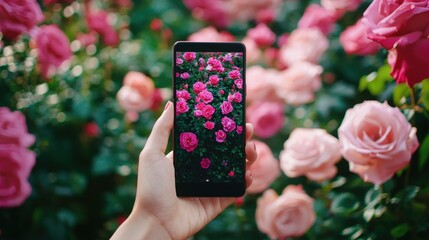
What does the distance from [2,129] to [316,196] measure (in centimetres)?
115

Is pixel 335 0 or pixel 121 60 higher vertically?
pixel 335 0

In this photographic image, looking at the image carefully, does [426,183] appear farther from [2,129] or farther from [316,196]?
[2,129]

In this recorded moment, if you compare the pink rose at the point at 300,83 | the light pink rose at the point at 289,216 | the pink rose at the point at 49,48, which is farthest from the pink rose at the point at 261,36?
the light pink rose at the point at 289,216

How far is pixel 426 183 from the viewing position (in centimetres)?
185

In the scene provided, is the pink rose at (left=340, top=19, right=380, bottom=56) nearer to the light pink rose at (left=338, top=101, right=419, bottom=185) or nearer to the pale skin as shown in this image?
the light pink rose at (left=338, top=101, right=419, bottom=185)

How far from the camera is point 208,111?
1.59m

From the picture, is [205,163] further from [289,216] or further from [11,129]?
[11,129]

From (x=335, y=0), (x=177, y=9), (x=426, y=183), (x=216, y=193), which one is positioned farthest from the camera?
(x=177, y=9)

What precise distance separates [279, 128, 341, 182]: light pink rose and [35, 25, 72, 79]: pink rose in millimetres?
961

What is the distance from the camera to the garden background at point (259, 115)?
161 cm

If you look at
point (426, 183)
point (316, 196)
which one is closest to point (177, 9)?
point (316, 196)

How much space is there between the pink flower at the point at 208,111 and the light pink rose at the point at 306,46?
0.99 meters

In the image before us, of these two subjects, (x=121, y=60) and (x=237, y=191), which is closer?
(x=237, y=191)

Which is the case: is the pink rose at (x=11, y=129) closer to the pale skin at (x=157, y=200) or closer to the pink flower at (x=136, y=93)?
the pale skin at (x=157, y=200)
